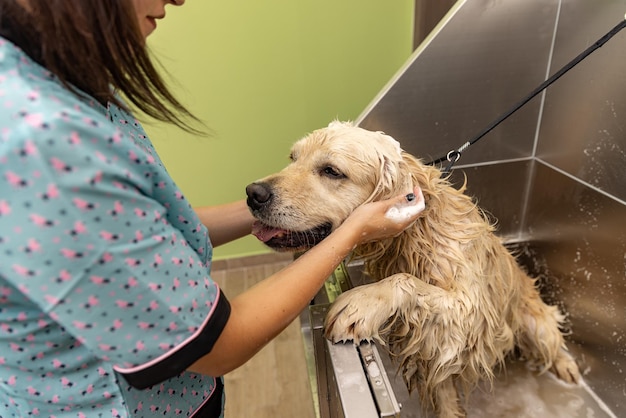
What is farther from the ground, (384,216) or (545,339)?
(384,216)

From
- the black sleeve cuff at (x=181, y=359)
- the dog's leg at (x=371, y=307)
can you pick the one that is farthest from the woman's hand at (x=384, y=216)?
the black sleeve cuff at (x=181, y=359)

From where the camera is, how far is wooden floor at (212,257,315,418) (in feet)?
5.49

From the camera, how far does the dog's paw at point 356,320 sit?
785 mm

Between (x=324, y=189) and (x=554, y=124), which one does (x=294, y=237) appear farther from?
(x=554, y=124)

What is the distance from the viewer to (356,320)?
2.57 ft

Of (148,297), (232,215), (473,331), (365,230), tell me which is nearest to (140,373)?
(148,297)

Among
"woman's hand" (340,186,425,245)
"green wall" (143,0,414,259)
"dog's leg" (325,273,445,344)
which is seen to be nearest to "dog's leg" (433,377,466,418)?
"dog's leg" (325,273,445,344)

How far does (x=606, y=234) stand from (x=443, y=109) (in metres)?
0.58

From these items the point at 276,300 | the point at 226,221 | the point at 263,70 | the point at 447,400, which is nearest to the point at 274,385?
the point at 447,400

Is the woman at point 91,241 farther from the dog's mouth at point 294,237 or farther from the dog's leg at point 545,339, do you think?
the dog's leg at point 545,339

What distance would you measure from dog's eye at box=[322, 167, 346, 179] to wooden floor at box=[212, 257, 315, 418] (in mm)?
1089

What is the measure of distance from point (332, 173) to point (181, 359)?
1.89 ft

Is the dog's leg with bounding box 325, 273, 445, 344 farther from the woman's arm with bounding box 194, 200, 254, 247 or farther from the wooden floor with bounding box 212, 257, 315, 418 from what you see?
the wooden floor with bounding box 212, 257, 315, 418

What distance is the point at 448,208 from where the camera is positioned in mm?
1002
